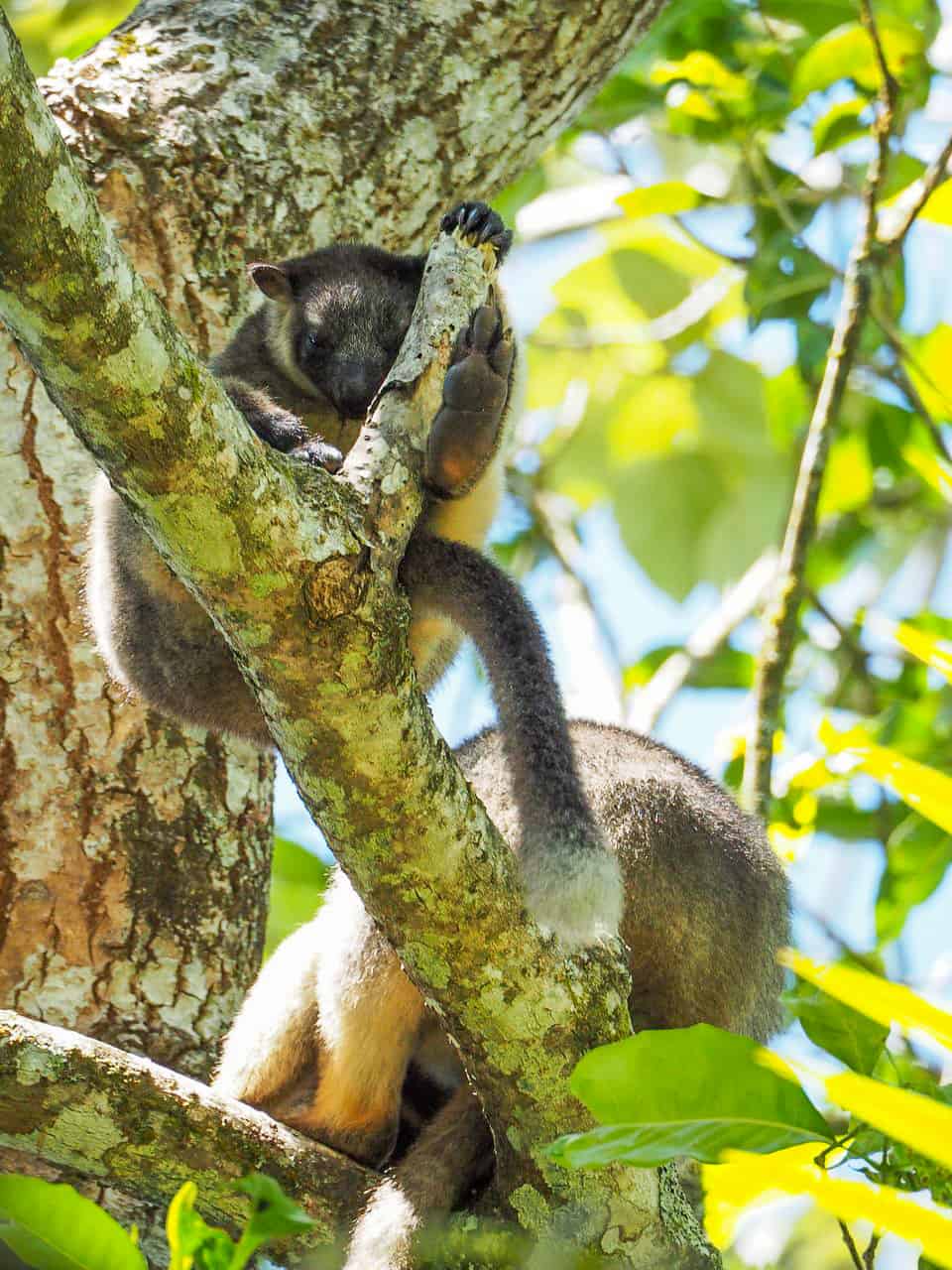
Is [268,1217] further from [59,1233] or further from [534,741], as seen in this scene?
[534,741]

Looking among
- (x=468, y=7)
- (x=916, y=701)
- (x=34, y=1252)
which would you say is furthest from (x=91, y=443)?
(x=916, y=701)

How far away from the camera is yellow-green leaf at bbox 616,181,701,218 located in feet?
21.9

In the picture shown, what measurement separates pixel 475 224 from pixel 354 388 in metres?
0.87

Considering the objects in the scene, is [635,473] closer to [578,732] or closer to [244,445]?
[578,732]

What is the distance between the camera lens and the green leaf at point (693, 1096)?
2596 millimetres

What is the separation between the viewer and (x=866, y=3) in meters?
5.82

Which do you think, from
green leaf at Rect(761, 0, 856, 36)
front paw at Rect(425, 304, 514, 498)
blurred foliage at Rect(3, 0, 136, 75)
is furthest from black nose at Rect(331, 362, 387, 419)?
blurred foliage at Rect(3, 0, 136, 75)

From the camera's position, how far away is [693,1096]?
2.66 m

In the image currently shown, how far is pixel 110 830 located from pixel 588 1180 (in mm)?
2115

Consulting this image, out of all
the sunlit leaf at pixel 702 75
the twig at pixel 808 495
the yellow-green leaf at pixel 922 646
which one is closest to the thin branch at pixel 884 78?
the twig at pixel 808 495

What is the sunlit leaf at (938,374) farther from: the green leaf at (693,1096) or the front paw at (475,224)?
the green leaf at (693,1096)

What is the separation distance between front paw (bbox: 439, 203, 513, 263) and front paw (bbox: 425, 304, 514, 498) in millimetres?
266

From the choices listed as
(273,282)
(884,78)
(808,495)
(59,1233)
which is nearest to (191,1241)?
(59,1233)

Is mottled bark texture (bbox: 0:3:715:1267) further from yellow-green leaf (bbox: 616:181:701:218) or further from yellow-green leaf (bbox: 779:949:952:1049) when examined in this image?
yellow-green leaf (bbox: 616:181:701:218)
